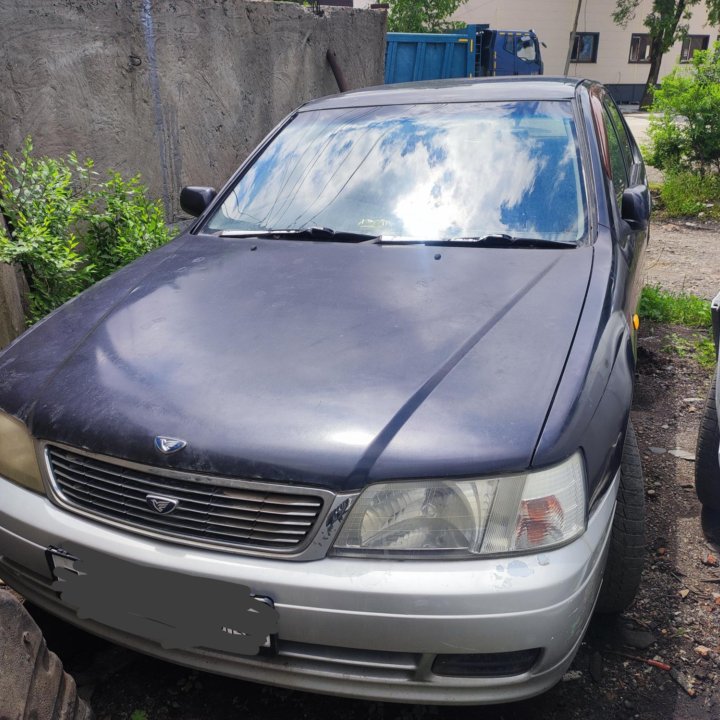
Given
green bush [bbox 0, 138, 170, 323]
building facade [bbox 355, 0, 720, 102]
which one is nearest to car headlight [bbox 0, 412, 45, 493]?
green bush [bbox 0, 138, 170, 323]

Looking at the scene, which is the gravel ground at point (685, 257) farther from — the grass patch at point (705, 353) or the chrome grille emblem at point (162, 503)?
the chrome grille emblem at point (162, 503)

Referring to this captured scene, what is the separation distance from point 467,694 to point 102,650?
3.99 feet

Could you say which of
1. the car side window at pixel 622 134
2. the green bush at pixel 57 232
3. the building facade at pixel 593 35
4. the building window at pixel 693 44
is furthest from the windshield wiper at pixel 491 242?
the building window at pixel 693 44

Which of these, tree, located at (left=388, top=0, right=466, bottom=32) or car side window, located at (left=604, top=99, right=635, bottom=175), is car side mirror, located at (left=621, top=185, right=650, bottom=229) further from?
tree, located at (left=388, top=0, right=466, bottom=32)

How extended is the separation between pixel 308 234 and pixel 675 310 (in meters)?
3.20

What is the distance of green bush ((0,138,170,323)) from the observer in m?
3.54

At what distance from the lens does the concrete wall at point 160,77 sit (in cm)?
431

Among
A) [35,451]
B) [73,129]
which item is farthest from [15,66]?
[35,451]

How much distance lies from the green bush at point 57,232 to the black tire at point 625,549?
2.85 metres

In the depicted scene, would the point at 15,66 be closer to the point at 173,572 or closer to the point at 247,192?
the point at 247,192

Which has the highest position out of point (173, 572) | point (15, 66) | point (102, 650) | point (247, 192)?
point (15, 66)

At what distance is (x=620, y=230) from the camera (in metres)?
2.49

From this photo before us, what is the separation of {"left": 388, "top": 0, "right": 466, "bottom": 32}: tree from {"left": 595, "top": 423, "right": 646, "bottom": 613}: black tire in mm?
18353

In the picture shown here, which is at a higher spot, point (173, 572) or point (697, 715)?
point (173, 572)
